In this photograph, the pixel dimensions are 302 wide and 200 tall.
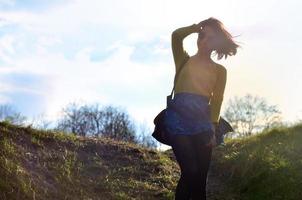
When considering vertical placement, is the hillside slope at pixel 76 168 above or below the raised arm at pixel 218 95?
below

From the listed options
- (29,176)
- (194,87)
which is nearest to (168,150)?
(29,176)

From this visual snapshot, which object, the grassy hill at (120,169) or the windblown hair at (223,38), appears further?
the grassy hill at (120,169)

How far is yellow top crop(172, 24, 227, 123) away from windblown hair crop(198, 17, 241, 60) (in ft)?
0.54

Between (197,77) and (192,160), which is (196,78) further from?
(192,160)

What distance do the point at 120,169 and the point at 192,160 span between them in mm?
4001

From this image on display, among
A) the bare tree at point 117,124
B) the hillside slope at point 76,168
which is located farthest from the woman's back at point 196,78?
the bare tree at point 117,124

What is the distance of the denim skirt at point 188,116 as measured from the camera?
5.64 meters

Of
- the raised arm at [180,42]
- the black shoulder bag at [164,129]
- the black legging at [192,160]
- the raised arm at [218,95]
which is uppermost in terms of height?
the raised arm at [180,42]

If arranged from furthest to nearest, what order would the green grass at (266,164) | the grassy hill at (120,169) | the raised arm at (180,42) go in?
the green grass at (266,164) < the grassy hill at (120,169) < the raised arm at (180,42)

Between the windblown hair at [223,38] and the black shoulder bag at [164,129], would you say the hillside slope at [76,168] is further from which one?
the windblown hair at [223,38]

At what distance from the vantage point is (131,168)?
960 centimetres

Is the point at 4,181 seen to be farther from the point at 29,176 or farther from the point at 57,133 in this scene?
the point at 57,133

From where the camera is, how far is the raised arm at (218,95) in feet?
19.0

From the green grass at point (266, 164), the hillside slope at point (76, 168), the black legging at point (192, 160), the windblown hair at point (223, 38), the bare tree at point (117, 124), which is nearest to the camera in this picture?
the black legging at point (192, 160)
